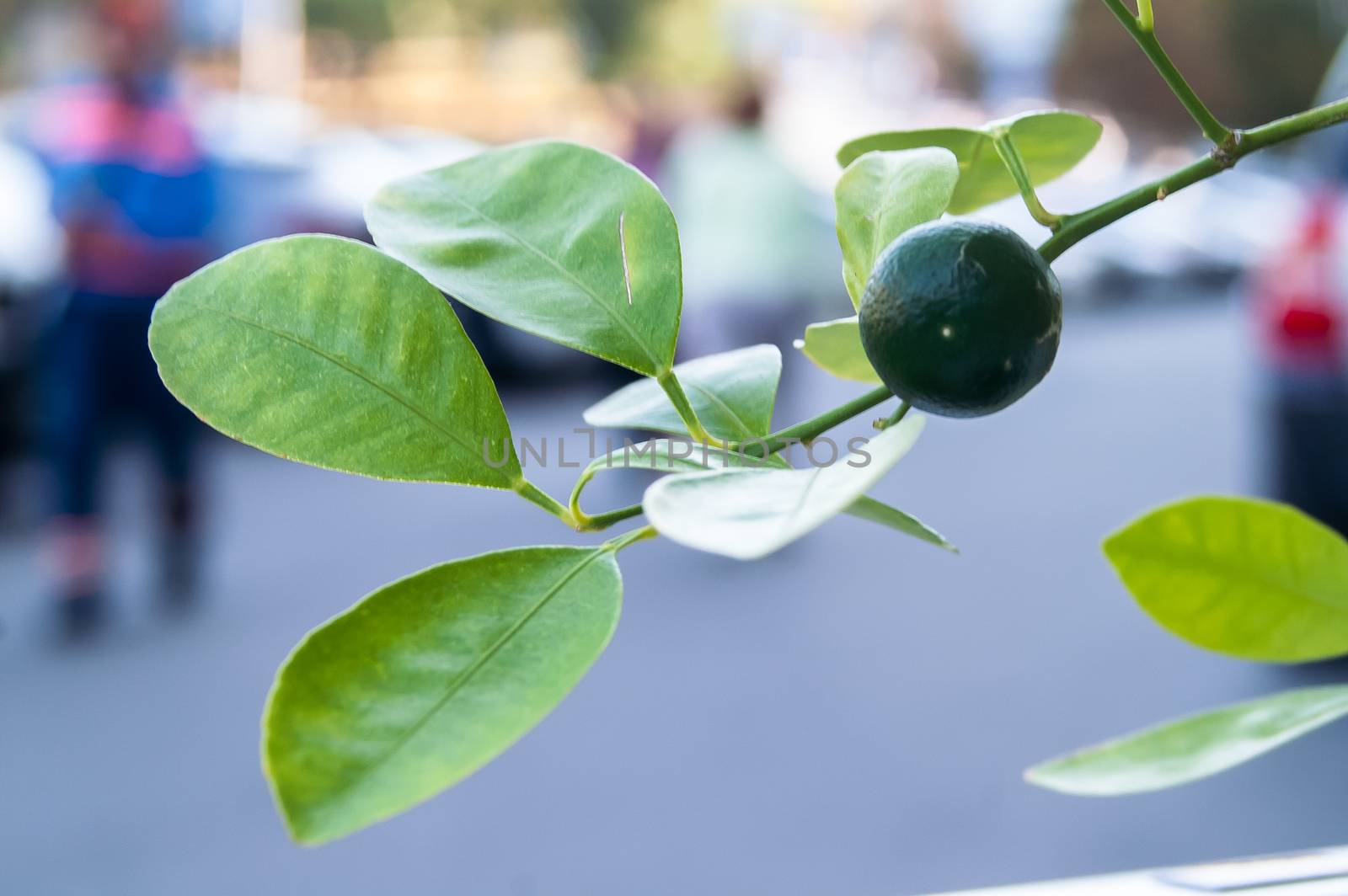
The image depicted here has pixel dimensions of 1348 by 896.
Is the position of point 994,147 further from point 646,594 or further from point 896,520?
point 646,594

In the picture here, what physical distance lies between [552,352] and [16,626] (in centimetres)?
274

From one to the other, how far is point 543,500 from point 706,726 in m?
2.35

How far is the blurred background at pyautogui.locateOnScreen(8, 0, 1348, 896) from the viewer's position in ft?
7.23

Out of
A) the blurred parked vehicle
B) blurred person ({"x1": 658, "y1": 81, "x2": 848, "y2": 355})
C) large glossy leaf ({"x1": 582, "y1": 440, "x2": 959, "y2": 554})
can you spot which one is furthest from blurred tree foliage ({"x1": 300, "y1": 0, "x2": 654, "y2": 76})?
large glossy leaf ({"x1": 582, "y1": 440, "x2": 959, "y2": 554})

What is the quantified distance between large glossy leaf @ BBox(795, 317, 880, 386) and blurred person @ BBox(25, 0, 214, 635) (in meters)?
2.75

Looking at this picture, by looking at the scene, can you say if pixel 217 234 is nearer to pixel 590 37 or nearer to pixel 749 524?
pixel 749 524

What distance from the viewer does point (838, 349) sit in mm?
401

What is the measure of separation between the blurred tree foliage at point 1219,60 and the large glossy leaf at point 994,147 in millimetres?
15013

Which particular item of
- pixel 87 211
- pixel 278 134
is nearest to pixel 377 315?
pixel 87 211

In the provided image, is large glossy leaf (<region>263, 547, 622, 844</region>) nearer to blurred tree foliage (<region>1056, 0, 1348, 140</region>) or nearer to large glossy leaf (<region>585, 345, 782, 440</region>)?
large glossy leaf (<region>585, 345, 782, 440</region>)

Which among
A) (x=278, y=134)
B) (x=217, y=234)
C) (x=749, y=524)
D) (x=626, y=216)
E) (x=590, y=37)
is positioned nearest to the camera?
(x=749, y=524)

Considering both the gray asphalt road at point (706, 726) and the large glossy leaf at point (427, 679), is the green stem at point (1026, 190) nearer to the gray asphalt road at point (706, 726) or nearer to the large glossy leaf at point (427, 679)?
the large glossy leaf at point (427, 679)

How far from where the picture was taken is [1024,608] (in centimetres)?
326

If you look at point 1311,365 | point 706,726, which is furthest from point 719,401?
point 1311,365
